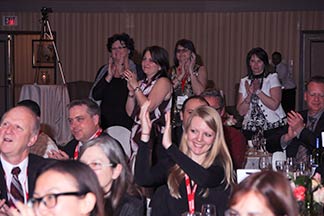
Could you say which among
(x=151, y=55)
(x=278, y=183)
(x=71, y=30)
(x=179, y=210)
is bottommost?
(x=179, y=210)

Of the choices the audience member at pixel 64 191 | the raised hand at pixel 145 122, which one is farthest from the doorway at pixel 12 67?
the audience member at pixel 64 191

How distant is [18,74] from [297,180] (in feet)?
36.0

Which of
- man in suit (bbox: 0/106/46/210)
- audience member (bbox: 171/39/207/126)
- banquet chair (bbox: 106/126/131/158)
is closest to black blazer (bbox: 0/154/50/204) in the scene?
man in suit (bbox: 0/106/46/210)

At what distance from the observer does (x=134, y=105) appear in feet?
18.1

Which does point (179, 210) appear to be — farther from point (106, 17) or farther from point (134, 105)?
point (106, 17)

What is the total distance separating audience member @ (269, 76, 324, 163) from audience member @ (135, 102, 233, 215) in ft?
4.25

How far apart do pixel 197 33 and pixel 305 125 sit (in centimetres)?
818

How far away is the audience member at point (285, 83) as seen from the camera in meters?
11.7

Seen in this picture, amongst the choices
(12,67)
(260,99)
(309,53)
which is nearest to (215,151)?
(260,99)

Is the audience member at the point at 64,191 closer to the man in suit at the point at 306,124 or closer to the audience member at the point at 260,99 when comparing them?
the man in suit at the point at 306,124

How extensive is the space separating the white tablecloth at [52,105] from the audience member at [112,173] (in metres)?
5.73

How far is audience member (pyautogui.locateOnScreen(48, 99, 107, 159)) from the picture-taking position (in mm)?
4336

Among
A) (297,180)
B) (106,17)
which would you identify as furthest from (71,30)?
(297,180)

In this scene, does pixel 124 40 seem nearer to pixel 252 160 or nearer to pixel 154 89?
pixel 154 89
